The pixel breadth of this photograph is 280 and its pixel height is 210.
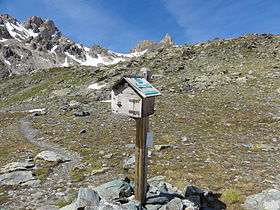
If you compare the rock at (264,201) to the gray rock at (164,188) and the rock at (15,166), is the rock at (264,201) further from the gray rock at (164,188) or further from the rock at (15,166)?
the rock at (15,166)

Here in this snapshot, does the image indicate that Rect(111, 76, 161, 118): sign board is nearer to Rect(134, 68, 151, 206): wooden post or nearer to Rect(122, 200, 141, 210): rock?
Rect(134, 68, 151, 206): wooden post

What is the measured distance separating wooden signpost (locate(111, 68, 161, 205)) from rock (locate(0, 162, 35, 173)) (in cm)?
947

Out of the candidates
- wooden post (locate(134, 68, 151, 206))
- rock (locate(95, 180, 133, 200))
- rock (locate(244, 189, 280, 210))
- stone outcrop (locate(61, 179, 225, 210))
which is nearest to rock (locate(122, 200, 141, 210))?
stone outcrop (locate(61, 179, 225, 210))

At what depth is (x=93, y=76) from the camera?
64.8 meters

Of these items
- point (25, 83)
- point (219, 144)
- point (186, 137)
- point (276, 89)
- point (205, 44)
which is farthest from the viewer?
point (25, 83)

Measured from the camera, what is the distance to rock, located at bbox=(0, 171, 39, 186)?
11451 millimetres

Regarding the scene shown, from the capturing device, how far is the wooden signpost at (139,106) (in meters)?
6.80

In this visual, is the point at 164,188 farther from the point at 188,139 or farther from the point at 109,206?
the point at 188,139

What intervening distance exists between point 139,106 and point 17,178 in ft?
32.4

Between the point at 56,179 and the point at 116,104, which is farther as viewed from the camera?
the point at 56,179

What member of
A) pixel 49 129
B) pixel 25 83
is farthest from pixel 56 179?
pixel 25 83

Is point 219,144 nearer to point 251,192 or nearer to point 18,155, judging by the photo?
point 251,192

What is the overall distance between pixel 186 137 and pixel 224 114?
7.98 m

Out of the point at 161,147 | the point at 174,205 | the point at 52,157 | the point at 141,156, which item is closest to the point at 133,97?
the point at 141,156
